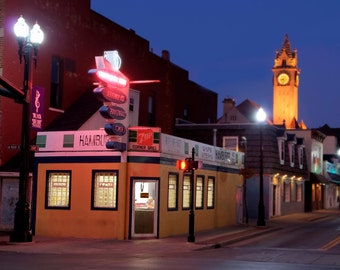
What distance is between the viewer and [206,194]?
3055 cm

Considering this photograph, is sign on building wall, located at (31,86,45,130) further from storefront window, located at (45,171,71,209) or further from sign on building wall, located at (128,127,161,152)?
sign on building wall, located at (128,127,161,152)

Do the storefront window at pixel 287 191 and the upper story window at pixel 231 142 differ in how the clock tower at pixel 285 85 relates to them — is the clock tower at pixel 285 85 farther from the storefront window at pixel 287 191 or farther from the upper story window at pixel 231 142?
the upper story window at pixel 231 142

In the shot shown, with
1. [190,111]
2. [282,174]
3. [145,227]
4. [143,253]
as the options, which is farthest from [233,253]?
[190,111]

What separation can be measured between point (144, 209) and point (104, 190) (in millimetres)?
1746

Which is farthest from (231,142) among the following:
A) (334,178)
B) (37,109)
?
(334,178)

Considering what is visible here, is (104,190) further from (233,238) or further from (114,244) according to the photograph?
(233,238)

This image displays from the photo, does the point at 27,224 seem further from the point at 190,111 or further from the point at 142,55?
the point at 190,111

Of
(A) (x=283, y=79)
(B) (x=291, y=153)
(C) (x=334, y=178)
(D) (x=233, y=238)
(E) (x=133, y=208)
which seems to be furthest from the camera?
(A) (x=283, y=79)

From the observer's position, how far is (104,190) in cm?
2511

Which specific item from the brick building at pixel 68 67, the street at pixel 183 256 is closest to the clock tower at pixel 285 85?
the brick building at pixel 68 67

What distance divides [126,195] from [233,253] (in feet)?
18.8

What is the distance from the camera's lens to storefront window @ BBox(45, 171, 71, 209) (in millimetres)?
25797

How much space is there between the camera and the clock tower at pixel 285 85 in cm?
14188

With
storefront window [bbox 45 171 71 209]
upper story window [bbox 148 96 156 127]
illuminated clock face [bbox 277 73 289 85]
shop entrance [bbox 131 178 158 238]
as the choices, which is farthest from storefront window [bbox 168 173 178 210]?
illuminated clock face [bbox 277 73 289 85]
